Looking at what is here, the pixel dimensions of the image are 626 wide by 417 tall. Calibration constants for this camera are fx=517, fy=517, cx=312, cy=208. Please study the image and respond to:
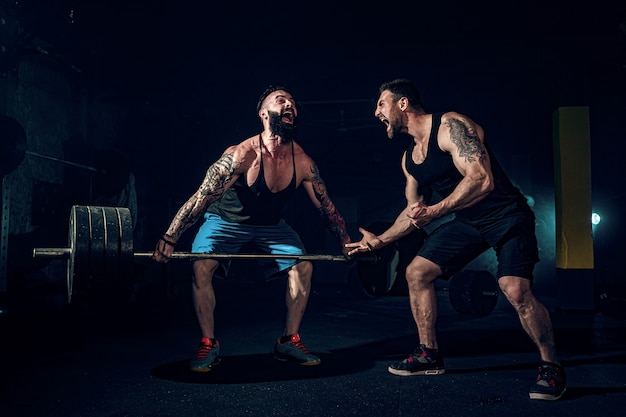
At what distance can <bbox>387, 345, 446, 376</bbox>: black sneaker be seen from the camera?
2.52m

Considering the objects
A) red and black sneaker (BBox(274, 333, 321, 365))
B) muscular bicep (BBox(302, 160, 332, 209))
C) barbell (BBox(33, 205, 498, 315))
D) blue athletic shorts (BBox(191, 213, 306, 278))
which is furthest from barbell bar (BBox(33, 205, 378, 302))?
muscular bicep (BBox(302, 160, 332, 209))

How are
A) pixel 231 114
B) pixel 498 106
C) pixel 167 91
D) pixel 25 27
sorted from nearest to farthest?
pixel 25 27 → pixel 167 91 → pixel 231 114 → pixel 498 106

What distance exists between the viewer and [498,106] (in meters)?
8.76

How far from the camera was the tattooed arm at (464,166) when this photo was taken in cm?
226

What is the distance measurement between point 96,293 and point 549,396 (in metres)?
1.99

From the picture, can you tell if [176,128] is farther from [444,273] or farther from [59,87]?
[444,273]

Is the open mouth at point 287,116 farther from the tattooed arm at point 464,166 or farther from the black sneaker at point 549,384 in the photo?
the black sneaker at point 549,384

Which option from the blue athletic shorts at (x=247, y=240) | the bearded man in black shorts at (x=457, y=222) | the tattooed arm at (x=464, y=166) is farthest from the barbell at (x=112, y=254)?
the tattooed arm at (x=464, y=166)

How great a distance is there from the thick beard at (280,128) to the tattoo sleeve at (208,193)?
301 mm

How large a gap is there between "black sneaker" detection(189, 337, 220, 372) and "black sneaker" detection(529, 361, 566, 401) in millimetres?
1496

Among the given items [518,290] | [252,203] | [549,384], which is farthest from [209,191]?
[549,384]

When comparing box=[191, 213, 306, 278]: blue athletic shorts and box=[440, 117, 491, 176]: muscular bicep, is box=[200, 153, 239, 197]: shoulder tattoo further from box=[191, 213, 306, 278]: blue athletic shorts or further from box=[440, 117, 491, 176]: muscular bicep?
box=[440, 117, 491, 176]: muscular bicep

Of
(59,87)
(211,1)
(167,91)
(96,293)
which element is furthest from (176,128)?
(96,293)

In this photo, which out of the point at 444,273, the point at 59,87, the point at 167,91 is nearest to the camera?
the point at 444,273
